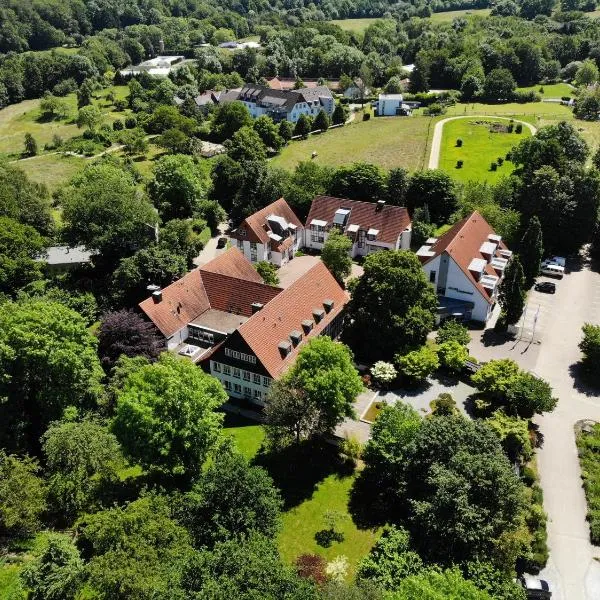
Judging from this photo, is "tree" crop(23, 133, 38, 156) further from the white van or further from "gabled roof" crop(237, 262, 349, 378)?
the white van

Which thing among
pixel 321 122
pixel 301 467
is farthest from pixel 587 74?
pixel 301 467

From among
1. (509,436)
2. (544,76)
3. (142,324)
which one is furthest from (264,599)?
(544,76)

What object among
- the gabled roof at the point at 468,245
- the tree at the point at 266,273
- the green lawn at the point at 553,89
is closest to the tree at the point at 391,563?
the gabled roof at the point at 468,245

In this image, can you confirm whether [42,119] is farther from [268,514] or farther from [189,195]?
[268,514]

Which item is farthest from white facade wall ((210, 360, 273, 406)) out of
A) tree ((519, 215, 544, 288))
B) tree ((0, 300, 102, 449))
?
A: tree ((519, 215, 544, 288))

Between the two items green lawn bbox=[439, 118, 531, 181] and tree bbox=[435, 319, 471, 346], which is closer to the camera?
tree bbox=[435, 319, 471, 346]

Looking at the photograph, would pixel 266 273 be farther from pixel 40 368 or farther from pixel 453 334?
pixel 40 368
